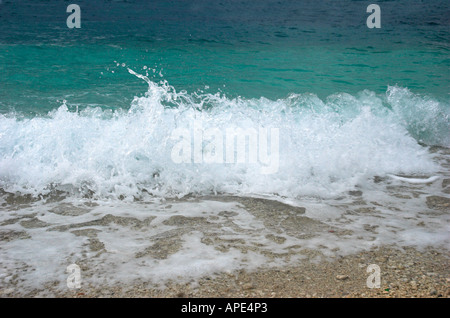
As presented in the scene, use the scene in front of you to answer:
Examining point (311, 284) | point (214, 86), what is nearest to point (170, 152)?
point (311, 284)

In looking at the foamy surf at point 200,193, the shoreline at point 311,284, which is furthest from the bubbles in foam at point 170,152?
the shoreline at point 311,284

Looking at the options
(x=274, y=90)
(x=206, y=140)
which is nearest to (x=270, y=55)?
(x=274, y=90)

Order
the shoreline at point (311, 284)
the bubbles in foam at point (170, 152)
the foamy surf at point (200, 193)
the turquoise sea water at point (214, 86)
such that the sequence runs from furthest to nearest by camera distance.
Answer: the turquoise sea water at point (214, 86) < the bubbles in foam at point (170, 152) < the foamy surf at point (200, 193) < the shoreline at point (311, 284)

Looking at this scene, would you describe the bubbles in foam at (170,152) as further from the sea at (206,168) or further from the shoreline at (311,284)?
the shoreline at (311,284)

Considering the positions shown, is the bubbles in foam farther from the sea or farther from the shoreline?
the shoreline

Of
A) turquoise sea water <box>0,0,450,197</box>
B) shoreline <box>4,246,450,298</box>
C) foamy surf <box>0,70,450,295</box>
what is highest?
turquoise sea water <box>0,0,450,197</box>

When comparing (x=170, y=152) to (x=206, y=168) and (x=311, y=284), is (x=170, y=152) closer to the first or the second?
(x=206, y=168)

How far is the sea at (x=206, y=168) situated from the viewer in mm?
2807

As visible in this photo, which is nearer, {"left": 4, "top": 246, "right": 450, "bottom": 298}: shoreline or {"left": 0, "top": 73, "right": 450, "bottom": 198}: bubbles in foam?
{"left": 4, "top": 246, "right": 450, "bottom": 298}: shoreline

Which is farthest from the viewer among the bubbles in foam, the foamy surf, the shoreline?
the bubbles in foam

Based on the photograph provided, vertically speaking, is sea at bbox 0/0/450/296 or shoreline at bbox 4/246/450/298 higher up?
sea at bbox 0/0/450/296

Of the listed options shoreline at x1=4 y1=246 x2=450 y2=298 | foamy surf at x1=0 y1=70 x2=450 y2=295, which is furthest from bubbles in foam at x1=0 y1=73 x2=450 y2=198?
shoreline at x1=4 y1=246 x2=450 y2=298

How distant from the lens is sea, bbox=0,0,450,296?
2.81 meters

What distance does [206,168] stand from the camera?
14.6 ft
